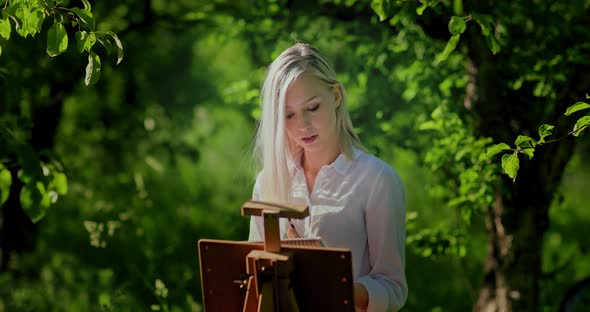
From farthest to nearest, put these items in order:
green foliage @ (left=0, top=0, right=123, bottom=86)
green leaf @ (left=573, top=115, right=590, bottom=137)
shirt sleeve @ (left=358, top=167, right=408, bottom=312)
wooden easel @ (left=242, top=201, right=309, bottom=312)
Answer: shirt sleeve @ (left=358, top=167, right=408, bottom=312) < green foliage @ (left=0, top=0, right=123, bottom=86) < green leaf @ (left=573, top=115, right=590, bottom=137) < wooden easel @ (left=242, top=201, right=309, bottom=312)

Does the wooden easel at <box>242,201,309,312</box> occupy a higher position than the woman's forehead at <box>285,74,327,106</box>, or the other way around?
the woman's forehead at <box>285,74,327,106</box>

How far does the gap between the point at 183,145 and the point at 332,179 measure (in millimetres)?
4226

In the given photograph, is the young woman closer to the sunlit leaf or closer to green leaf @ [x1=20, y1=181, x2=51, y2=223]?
the sunlit leaf

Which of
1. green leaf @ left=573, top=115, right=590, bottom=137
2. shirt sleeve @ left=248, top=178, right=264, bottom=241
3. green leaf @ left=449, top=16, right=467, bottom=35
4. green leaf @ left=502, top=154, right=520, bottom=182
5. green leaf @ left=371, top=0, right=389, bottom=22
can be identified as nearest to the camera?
green leaf @ left=573, top=115, right=590, bottom=137

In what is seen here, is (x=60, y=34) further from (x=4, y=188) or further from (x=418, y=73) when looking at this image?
(x=418, y=73)

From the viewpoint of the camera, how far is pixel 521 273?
4449 millimetres

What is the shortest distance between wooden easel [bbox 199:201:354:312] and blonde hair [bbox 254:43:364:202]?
0.55 metres

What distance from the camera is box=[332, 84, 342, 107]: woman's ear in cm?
306

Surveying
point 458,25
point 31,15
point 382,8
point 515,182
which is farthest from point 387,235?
point 515,182

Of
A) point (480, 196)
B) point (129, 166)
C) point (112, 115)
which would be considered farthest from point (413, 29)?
point (129, 166)

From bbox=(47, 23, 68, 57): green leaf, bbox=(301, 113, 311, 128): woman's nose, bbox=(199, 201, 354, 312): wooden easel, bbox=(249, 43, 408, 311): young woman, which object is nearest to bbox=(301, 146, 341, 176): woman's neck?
bbox=(249, 43, 408, 311): young woman

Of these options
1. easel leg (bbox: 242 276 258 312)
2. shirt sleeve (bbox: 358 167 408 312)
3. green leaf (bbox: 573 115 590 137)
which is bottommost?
easel leg (bbox: 242 276 258 312)

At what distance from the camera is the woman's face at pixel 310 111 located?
9.67ft

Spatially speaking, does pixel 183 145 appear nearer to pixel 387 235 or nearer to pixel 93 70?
pixel 93 70
